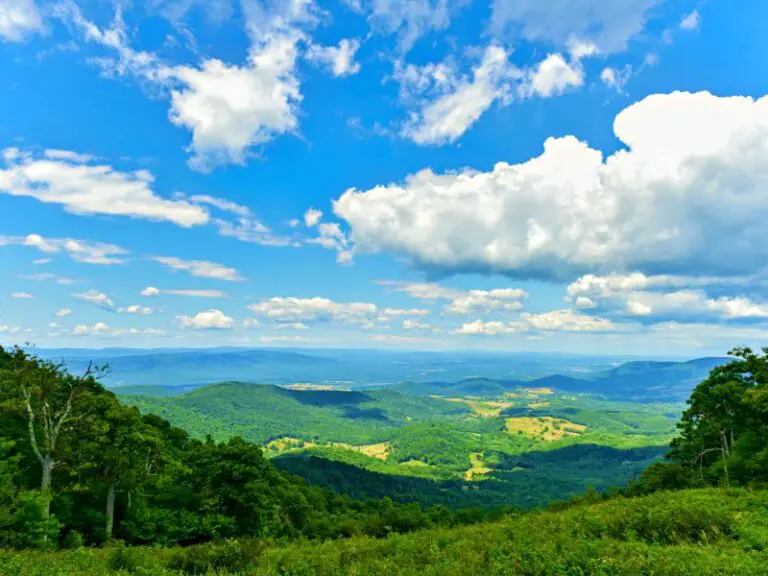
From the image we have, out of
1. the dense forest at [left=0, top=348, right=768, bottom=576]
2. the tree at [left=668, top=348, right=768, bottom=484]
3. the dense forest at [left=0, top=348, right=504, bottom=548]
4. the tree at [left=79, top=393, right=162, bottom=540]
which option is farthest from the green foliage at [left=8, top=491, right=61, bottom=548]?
the tree at [left=668, top=348, right=768, bottom=484]

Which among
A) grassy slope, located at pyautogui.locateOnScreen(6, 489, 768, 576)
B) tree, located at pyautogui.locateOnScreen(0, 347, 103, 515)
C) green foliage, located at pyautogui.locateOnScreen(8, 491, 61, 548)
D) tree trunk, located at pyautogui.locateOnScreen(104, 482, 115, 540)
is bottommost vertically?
tree trunk, located at pyautogui.locateOnScreen(104, 482, 115, 540)

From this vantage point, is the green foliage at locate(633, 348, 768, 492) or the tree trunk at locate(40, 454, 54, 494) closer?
the tree trunk at locate(40, 454, 54, 494)

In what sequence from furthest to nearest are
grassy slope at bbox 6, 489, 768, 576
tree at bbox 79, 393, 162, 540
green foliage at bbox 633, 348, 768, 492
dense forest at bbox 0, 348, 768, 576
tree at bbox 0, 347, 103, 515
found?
green foliage at bbox 633, 348, 768, 492
tree at bbox 79, 393, 162, 540
tree at bbox 0, 347, 103, 515
dense forest at bbox 0, 348, 768, 576
grassy slope at bbox 6, 489, 768, 576

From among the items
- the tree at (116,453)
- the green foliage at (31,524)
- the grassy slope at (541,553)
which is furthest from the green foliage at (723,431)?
the green foliage at (31,524)

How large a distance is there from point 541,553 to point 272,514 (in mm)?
32956

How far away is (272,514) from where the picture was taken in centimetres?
4047

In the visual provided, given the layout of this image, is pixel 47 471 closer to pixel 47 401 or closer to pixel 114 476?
pixel 114 476

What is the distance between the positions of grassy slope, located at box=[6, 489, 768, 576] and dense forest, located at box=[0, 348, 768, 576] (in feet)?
0.24

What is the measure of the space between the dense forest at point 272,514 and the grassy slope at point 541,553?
7cm

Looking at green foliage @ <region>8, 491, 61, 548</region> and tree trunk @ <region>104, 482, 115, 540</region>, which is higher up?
green foliage @ <region>8, 491, 61, 548</region>

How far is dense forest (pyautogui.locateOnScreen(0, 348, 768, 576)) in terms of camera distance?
15.2 metres

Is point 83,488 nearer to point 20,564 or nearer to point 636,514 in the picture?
point 20,564

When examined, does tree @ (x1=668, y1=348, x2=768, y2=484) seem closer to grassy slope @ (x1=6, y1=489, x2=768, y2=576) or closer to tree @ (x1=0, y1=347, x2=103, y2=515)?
grassy slope @ (x1=6, y1=489, x2=768, y2=576)

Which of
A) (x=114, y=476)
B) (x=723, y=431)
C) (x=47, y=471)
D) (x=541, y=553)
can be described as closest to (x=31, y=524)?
(x=47, y=471)
